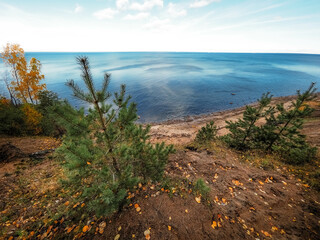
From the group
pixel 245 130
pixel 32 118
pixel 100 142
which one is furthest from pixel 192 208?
pixel 32 118

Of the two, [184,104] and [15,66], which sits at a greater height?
[15,66]

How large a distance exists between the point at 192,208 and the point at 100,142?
13.0ft

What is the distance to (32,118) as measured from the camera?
14.2m

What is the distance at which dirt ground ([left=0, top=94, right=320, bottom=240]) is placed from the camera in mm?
3949

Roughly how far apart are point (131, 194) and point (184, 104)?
31.9m

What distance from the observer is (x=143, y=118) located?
28.7 meters

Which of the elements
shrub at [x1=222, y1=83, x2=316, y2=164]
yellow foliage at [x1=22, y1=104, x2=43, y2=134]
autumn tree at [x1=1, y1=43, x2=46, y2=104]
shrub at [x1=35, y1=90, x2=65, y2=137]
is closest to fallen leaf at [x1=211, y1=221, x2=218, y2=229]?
shrub at [x1=222, y1=83, x2=316, y2=164]

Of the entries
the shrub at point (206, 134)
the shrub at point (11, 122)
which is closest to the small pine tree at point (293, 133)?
the shrub at point (206, 134)

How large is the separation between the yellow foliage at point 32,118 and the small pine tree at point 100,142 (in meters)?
15.5

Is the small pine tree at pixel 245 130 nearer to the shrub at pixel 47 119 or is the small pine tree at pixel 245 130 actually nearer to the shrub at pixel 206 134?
the shrub at pixel 206 134

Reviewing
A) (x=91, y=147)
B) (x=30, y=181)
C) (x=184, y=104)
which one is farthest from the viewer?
(x=184, y=104)

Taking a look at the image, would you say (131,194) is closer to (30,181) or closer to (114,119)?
(114,119)

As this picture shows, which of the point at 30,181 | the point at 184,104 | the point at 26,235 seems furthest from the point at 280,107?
the point at 184,104

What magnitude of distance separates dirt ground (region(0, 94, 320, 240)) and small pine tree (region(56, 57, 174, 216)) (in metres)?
1.04
